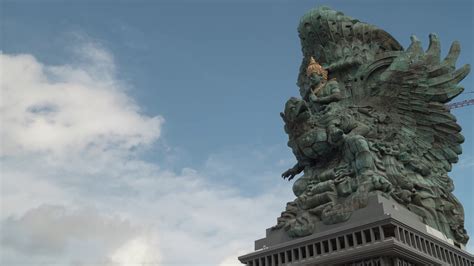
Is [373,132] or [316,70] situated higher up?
[316,70]

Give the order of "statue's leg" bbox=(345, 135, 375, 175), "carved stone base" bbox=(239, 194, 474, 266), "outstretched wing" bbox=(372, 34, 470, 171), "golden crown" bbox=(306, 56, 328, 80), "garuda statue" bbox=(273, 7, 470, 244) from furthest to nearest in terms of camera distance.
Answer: "golden crown" bbox=(306, 56, 328, 80) < "outstretched wing" bbox=(372, 34, 470, 171) < "garuda statue" bbox=(273, 7, 470, 244) < "statue's leg" bbox=(345, 135, 375, 175) < "carved stone base" bbox=(239, 194, 474, 266)

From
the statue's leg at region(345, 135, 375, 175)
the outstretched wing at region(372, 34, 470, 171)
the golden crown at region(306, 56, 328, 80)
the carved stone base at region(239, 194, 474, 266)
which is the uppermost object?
the golden crown at region(306, 56, 328, 80)

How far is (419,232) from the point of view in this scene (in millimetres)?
42938

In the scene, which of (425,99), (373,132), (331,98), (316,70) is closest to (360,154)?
(373,132)

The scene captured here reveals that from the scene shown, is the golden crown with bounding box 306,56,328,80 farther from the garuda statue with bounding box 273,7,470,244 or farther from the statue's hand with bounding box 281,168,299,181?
the statue's hand with bounding box 281,168,299,181

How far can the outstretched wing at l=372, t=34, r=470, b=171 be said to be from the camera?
5053cm

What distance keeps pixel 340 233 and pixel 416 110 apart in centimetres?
1531

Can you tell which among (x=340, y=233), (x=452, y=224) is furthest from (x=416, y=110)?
(x=340, y=233)

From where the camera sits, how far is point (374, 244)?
40125 mm

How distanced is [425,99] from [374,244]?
1693 cm

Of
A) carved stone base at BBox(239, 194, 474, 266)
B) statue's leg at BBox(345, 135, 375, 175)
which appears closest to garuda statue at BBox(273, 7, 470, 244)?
statue's leg at BBox(345, 135, 375, 175)

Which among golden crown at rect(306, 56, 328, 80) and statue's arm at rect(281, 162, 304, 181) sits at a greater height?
golden crown at rect(306, 56, 328, 80)

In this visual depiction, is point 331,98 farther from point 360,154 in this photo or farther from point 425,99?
point 425,99

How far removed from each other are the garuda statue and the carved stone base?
3.51 feet
